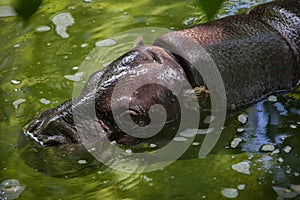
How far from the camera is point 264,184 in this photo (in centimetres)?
356

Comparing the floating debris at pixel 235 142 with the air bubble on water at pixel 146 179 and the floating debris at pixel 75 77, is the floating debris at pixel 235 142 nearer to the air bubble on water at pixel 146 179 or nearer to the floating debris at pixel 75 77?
the air bubble on water at pixel 146 179

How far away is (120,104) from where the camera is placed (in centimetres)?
387

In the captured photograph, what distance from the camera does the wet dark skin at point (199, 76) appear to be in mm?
3891

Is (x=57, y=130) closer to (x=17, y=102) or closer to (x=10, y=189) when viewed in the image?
(x=10, y=189)

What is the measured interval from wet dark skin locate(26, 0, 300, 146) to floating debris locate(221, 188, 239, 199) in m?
0.68

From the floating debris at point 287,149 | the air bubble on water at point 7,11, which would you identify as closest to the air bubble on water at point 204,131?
the floating debris at point 287,149

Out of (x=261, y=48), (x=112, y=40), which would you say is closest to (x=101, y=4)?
(x=112, y=40)

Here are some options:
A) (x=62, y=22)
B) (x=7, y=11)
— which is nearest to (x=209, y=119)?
(x=62, y=22)

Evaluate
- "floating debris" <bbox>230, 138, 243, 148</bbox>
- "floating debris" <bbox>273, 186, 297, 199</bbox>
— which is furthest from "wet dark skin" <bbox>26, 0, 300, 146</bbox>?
"floating debris" <bbox>273, 186, 297, 199</bbox>

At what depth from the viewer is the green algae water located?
141 inches

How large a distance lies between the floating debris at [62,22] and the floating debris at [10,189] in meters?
1.84

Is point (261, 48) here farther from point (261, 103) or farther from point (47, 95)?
point (47, 95)

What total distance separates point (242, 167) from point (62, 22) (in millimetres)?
2445

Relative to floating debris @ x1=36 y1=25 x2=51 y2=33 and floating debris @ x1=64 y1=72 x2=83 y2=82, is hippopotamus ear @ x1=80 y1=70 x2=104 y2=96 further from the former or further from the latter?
floating debris @ x1=36 y1=25 x2=51 y2=33
